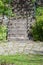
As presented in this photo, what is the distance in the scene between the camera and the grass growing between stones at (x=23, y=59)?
10955mm

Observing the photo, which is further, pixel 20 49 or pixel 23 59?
pixel 20 49

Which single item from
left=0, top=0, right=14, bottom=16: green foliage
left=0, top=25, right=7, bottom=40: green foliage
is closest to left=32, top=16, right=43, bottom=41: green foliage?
left=0, top=25, right=7, bottom=40: green foliage

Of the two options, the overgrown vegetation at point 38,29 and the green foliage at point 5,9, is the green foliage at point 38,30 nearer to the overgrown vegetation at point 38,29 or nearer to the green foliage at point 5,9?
the overgrown vegetation at point 38,29

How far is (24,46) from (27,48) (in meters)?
0.57

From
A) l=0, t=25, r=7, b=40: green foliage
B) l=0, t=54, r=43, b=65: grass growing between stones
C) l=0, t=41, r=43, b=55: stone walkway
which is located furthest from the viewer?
l=0, t=25, r=7, b=40: green foliage

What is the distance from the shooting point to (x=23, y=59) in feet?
38.1

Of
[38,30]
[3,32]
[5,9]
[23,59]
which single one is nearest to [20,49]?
[23,59]

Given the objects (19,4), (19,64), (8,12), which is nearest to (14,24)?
(8,12)

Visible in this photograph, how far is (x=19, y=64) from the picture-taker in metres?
10.7

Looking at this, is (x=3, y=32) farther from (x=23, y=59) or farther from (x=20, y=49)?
(x=23, y=59)

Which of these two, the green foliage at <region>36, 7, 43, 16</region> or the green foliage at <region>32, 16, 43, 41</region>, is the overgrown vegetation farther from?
the green foliage at <region>36, 7, 43, 16</region>

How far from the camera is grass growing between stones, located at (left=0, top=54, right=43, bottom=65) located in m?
11.0

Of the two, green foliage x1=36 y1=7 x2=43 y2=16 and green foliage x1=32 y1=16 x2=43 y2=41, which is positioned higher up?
green foliage x1=36 y1=7 x2=43 y2=16

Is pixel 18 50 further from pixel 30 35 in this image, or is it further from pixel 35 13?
pixel 35 13
